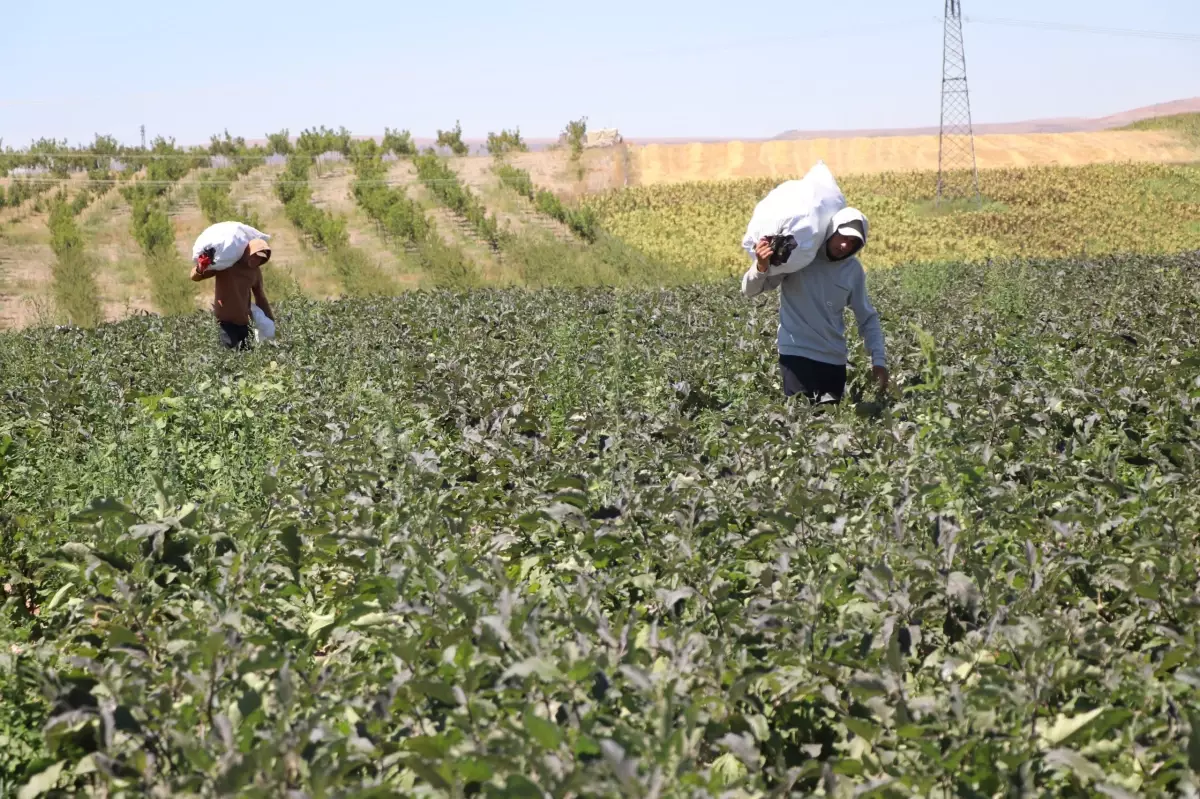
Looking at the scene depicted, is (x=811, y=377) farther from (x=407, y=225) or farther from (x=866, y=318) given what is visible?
(x=407, y=225)

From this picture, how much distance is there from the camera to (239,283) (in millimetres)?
8859

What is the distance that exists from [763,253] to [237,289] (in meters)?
4.90

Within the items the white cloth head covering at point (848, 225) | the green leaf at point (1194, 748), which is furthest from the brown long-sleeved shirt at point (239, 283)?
the green leaf at point (1194, 748)

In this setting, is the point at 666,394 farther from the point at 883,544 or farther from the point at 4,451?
the point at 4,451

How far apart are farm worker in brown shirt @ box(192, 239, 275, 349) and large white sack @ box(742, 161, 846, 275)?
443cm

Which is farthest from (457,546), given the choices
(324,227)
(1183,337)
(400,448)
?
(324,227)

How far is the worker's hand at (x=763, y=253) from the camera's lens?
552 cm

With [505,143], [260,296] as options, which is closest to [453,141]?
[505,143]

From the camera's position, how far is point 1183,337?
25.8 ft

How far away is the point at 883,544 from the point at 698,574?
2.20 ft

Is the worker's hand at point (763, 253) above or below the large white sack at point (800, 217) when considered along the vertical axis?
below

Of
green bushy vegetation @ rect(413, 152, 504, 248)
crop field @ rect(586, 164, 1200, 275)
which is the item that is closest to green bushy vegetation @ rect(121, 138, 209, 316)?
green bushy vegetation @ rect(413, 152, 504, 248)

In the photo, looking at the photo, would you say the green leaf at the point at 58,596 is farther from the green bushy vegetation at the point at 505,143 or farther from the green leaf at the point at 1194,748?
the green bushy vegetation at the point at 505,143

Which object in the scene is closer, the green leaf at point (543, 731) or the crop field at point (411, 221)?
the green leaf at point (543, 731)
